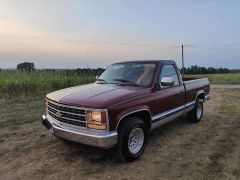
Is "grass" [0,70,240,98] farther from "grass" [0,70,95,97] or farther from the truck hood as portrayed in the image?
the truck hood

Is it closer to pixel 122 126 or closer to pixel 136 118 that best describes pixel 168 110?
pixel 136 118

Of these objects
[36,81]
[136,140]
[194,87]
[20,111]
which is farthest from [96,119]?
[36,81]

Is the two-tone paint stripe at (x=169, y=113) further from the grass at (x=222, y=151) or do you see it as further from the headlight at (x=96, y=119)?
the headlight at (x=96, y=119)

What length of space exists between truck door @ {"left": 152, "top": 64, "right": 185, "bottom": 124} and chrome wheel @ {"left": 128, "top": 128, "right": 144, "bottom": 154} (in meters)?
0.54

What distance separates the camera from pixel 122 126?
507 cm

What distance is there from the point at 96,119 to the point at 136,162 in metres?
1.24

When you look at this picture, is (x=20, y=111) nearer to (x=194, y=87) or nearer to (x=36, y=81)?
(x=36, y=81)

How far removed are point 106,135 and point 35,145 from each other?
2238mm

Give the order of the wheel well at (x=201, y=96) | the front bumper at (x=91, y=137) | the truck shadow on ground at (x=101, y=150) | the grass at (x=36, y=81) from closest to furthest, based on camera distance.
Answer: the front bumper at (x=91, y=137)
the truck shadow on ground at (x=101, y=150)
the wheel well at (x=201, y=96)
the grass at (x=36, y=81)

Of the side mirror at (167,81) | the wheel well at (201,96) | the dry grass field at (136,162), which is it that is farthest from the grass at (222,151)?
the side mirror at (167,81)

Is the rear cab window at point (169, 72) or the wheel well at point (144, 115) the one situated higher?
the rear cab window at point (169, 72)

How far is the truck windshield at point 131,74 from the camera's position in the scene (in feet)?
20.0

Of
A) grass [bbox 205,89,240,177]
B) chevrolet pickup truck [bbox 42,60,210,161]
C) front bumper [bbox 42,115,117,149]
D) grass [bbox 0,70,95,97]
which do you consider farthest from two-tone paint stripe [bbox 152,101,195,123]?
grass [bbox 0,70,95,97]

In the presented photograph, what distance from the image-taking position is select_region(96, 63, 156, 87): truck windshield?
6.11 metres
